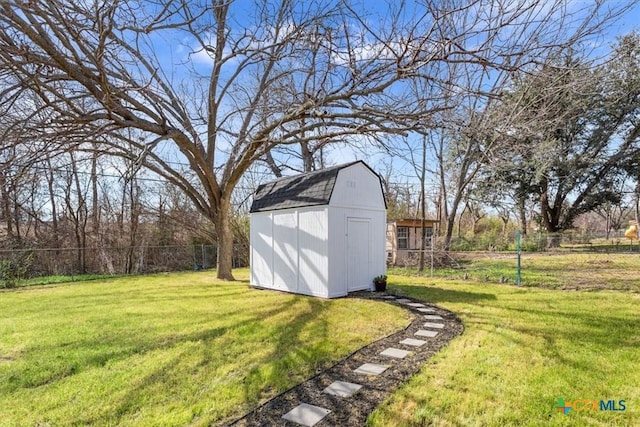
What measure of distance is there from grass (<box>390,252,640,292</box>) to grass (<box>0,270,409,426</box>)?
497cm

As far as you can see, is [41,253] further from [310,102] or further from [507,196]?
[507,196]

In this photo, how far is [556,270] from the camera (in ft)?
35.2

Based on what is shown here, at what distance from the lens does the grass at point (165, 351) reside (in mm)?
2744

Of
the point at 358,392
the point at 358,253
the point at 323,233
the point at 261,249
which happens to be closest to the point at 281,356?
the point at 358,392

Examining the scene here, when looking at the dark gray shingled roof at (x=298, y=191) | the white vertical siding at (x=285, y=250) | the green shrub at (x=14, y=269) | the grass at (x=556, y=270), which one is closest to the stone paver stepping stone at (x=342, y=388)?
the dark gray shingled roof at (x=298, y=191)

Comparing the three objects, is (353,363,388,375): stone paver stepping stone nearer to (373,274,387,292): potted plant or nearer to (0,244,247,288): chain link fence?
(373,274,387,292): potted plant

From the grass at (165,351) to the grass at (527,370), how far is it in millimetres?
1028

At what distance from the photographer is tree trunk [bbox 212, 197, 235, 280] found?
1034 cm

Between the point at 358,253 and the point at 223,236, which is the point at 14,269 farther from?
the point at 358,253

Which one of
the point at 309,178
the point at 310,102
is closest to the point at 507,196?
the point at 309,178

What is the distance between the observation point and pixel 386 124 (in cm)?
683

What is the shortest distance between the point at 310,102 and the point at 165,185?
11005 mm

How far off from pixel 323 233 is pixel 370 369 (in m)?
4.01

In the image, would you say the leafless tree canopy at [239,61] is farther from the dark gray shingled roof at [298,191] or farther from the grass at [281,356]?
the grass at [281,356]
